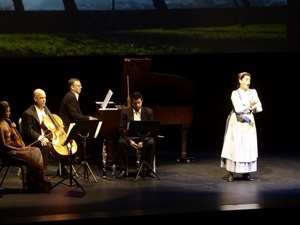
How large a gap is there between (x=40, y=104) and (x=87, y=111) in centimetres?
276

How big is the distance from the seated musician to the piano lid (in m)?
0.58

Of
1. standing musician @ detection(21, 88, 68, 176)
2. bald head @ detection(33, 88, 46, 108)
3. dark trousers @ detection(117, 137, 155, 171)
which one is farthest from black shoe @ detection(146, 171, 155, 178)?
bald head @ detection(33, 88, 46, 108)

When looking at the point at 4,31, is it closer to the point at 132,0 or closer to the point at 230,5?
the point at 132,0

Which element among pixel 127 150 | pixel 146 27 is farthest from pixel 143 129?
pixel 146 27

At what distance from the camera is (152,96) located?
10.6m

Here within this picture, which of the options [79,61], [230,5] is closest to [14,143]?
[79,61]

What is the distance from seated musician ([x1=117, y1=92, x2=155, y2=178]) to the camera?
32.1 feet

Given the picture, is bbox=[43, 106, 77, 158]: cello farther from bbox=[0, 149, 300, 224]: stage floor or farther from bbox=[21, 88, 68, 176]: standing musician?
bbox=[0, 149, 300, 224]: stage floor

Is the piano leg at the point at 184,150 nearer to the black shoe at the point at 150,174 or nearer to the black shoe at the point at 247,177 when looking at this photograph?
the black shoe at the point at 150,174

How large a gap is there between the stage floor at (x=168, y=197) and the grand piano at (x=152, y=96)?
0.63 metres

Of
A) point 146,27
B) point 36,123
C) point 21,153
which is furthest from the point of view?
point 146,27

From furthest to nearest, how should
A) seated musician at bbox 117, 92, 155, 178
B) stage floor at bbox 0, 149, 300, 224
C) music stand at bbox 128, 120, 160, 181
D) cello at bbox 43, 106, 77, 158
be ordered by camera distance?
1. seated musician at bbox 117, 92, 155, 178
2. music stand at bbox 128, 120, 160, 181
3. cello at bbox 43, 106, 77, 158
4. stage floor at bbox 0, 149, 300, 224

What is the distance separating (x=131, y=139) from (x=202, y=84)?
3169 mm

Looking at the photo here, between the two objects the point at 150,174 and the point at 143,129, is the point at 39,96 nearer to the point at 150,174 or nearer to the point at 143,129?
the point at 143,129
